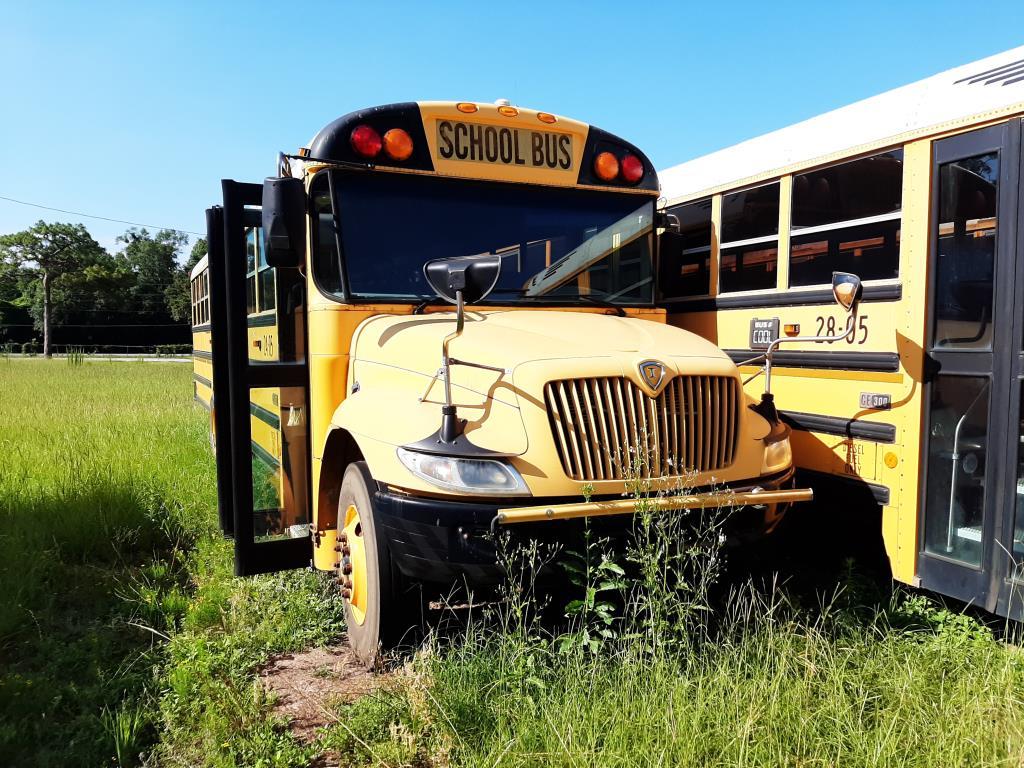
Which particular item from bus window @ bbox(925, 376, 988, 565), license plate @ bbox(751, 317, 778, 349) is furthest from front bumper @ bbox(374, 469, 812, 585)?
license plate @ bbox(751, 317, 778, 349)

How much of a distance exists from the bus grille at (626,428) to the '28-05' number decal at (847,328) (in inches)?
44.1

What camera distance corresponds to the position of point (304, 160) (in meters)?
3.35

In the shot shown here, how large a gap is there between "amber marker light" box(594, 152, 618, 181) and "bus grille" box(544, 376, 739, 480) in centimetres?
149

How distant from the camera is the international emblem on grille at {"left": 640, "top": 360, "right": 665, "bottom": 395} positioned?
269 cm

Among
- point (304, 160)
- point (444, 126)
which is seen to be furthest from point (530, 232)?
point (304, 160)

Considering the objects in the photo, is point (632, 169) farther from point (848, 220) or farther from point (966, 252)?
point (966, 252)

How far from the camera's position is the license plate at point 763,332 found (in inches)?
155

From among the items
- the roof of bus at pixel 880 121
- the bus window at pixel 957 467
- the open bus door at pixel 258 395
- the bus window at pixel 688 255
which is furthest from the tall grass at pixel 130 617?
the roof of bus at pixel 880 121

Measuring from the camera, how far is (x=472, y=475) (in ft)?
8.36

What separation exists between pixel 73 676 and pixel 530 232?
2749 millimetres

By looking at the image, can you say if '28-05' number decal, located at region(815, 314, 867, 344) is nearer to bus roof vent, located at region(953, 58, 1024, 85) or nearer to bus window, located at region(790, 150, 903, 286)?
bus window, located at region(790, 150, 903, 286)

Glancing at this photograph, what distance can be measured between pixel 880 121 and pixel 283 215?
2.69 meters

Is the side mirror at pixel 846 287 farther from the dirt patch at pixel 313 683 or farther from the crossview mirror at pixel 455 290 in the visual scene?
the dirt patch at pixel 313 683

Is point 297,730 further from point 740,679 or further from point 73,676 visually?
point 740,679
